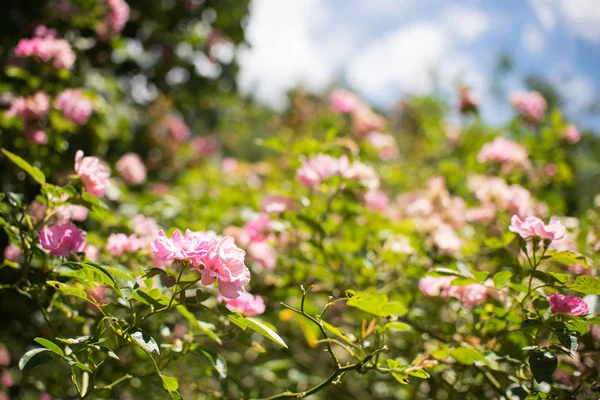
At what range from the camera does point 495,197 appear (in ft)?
6.66

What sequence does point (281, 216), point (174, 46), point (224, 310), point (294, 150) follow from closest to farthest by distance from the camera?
point (224, 310) < point (281, 216) < point (294, 150) < point (174, 46)

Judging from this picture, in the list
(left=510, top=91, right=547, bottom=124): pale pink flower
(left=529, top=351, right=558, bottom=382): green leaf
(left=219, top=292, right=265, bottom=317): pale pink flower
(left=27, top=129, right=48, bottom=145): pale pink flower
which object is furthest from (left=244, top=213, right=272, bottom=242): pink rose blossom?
(left=510, top=91, right=547, bottom=124): pale pink flower

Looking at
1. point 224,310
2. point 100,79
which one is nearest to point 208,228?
point 100,79

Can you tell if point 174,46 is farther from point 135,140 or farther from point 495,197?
point 495,197

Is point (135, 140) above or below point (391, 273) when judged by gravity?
below

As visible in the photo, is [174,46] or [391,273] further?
[174,46]

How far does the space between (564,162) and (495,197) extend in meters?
0.86

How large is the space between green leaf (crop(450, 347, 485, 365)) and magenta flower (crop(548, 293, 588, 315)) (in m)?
0.22

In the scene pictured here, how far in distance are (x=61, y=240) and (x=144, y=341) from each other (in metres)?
0.43

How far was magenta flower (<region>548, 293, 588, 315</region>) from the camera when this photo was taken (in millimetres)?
1072

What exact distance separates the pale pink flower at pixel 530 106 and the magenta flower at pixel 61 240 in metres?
2.68

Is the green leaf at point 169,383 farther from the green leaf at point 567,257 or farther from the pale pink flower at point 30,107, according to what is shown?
the pale pink flower at point 30,107

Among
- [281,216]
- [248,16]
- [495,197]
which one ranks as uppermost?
[248,16]

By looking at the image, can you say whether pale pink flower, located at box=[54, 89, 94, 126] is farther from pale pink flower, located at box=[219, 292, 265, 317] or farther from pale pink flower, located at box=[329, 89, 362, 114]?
pale pink flower, located at box=[329, 89, 362, 114]
